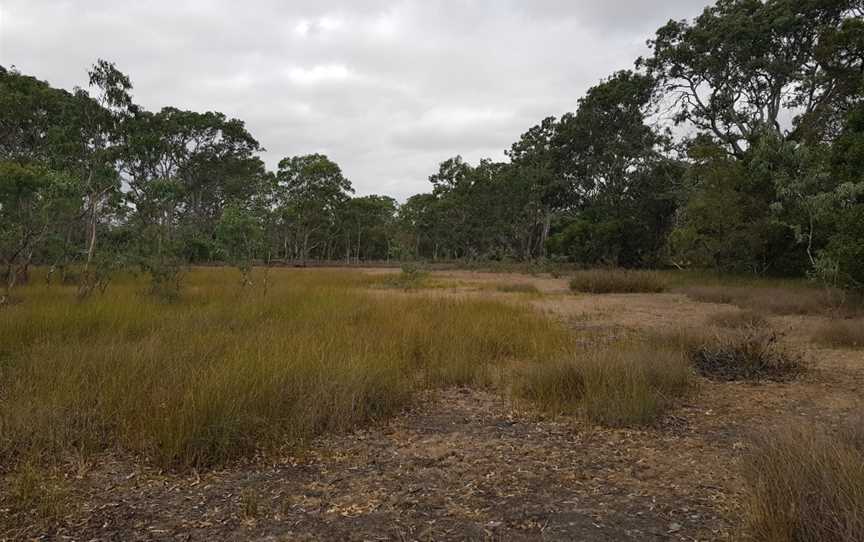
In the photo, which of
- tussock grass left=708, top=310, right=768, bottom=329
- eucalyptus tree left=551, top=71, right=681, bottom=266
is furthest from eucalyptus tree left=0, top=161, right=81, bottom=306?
eucalyptus tree left=551, top=71, right=681, bottom=266

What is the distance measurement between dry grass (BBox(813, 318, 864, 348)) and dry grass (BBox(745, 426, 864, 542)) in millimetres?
6333

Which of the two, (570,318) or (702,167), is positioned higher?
(702,167)

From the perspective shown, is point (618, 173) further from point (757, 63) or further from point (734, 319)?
point (734, 319)

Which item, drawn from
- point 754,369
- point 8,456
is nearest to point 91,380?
point 8,456

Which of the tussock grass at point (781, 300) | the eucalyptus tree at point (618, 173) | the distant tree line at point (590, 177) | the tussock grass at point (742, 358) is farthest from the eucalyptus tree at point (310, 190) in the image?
the tussock grass at point (742, 358)

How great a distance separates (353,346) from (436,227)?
1989 inches

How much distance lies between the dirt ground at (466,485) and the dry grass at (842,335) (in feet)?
11.9

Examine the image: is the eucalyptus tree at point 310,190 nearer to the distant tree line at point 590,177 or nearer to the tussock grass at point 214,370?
the distant tree line at point 590,177

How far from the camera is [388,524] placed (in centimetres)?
267

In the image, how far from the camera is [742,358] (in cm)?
609

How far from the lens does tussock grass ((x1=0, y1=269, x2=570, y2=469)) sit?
357 centimetres

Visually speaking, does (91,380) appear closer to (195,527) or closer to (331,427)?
(331,427)

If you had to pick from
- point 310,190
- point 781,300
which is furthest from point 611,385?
point 310,190

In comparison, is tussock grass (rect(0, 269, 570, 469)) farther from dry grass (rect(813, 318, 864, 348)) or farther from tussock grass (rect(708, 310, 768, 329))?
dry grass (rect(813, 318, 864, 348))
